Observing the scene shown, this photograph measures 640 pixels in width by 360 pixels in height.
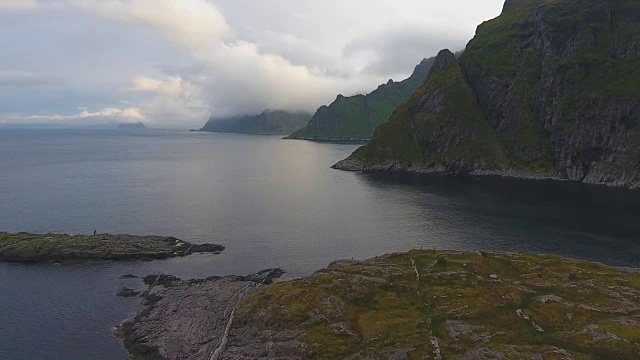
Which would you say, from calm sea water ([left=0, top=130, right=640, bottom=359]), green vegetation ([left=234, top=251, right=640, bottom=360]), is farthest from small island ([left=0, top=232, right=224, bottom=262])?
green vegetation ([left=234, top=251, right=640, bottom=360])

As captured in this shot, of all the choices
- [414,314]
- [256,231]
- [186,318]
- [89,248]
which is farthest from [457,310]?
[89,248]

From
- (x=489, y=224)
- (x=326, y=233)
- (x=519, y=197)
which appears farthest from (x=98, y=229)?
(x=519, y=197)

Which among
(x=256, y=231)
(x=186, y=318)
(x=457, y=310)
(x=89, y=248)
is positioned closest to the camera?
(x=457, y=310)

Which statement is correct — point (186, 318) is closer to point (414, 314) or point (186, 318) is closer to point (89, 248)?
point (414, 314)

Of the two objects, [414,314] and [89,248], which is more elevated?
[414,314]

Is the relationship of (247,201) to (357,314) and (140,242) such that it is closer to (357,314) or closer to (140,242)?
(140,242)

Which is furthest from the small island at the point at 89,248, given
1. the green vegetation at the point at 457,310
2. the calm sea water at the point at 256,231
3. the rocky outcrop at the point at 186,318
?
the green vegetation at the point at 457,310
